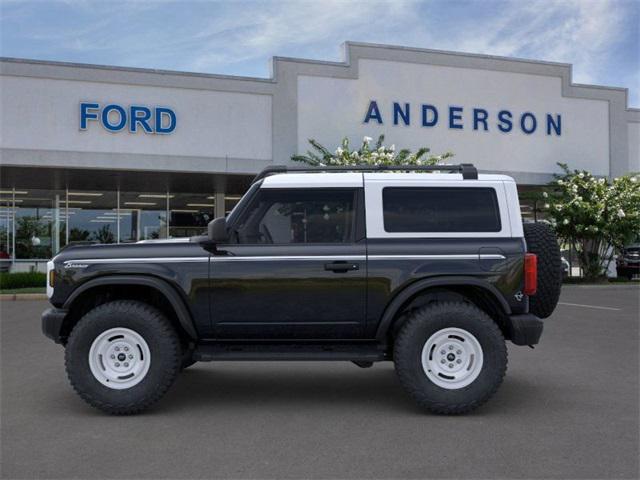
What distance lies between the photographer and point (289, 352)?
5887 millimetres

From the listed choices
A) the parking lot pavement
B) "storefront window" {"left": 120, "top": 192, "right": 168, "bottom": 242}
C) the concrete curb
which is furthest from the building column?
the parking lot pavement

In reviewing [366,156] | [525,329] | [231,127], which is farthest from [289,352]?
[231,127]

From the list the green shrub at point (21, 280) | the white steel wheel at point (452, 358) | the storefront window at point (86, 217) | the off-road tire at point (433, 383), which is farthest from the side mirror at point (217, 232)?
the storefront window at point (86, 217)

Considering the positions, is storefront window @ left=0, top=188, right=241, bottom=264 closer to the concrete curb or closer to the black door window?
the concrete curb

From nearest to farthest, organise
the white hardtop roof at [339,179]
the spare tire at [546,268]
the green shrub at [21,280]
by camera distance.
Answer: the white hardtop roof at [339,179]
the spare tire at [546,268]
the green shrub at [21,280]

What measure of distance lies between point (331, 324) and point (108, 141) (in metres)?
17.3

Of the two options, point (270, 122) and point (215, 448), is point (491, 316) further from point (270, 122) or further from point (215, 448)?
point (270, 122)

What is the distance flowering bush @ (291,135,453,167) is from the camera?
22.3 m

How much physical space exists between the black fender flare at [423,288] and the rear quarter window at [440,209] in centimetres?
44

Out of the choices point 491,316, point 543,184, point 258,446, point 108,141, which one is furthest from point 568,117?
point 258,446

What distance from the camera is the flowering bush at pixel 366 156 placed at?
73.1 ft

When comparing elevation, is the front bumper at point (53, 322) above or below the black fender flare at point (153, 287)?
below

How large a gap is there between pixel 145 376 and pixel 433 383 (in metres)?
2.36

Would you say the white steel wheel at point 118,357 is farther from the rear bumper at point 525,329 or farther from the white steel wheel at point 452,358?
the rear bumper at point 525,329
